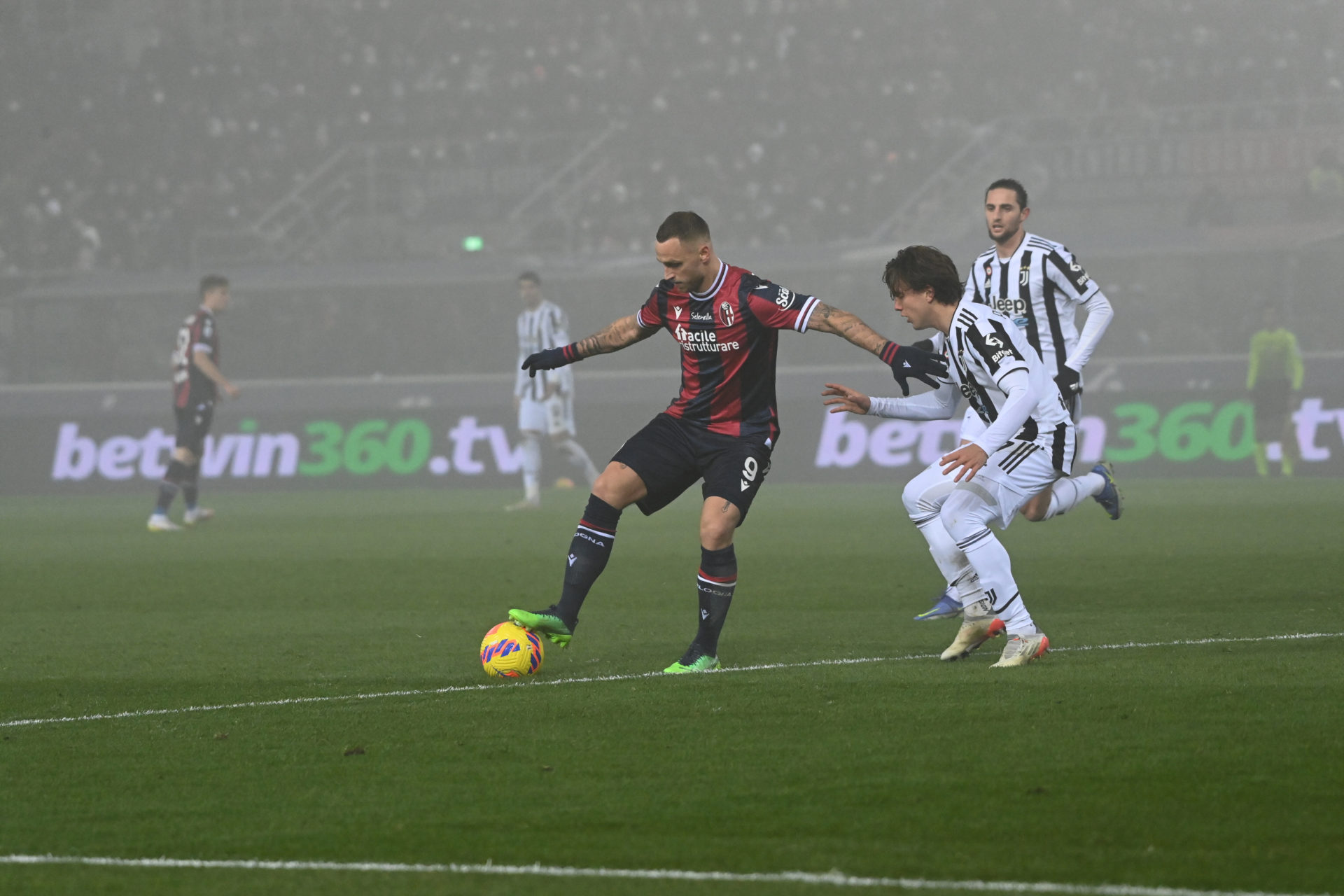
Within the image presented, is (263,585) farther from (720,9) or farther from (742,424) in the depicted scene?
(720,9)

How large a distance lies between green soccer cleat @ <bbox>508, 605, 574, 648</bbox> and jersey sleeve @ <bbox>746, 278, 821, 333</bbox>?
1.35 metres

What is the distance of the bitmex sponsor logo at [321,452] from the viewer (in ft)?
69.7

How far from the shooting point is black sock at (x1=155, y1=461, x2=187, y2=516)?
15.3 meters

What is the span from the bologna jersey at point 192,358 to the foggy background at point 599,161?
7.72 m

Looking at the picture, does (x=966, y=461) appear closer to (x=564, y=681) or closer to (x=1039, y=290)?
(x=564, y=681)

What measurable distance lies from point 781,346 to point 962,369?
650 inches

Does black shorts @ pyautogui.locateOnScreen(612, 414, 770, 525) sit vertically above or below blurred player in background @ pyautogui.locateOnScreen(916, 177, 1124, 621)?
below

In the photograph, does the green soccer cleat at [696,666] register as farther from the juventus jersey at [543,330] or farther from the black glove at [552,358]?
the juventus jersey at [543,330]

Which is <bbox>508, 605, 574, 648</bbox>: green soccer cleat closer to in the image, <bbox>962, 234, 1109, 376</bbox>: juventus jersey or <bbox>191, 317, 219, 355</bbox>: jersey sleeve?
<bbox>962, 234, 1109, 376</bbox>: juventus jersey

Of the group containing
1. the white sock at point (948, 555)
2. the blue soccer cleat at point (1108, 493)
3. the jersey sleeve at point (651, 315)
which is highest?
the jersey sleeve at point (651, 315)

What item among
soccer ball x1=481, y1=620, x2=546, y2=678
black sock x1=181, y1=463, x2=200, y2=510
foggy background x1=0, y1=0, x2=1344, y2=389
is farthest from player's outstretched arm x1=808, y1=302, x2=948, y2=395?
foggy background x1=0, y1=0, x2=1344, y2=389

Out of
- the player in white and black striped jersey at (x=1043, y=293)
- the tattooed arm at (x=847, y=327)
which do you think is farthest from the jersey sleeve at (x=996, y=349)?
the player in white and black striped jersey at (x=1043, y=293)

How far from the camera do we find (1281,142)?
80.8ft

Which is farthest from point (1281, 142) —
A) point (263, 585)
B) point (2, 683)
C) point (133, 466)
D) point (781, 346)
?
point (2, 683)
